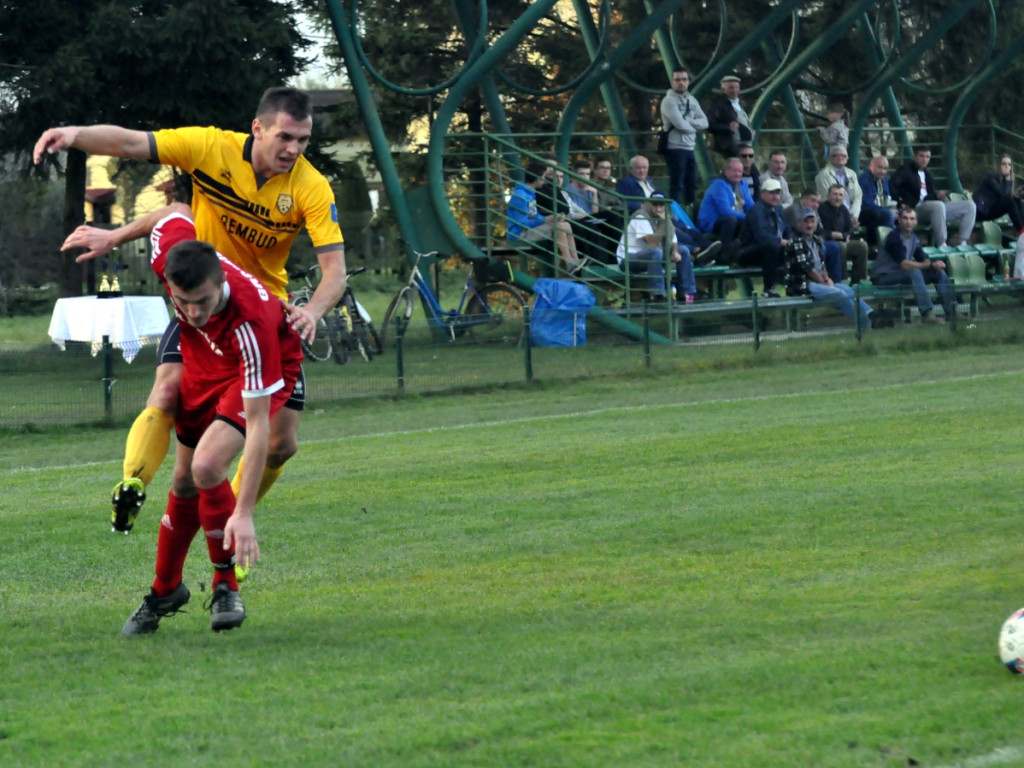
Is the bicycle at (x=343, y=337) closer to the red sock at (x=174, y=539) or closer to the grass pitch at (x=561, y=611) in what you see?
the grass pitch at (x=561, y=611)

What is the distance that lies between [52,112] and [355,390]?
7165mm

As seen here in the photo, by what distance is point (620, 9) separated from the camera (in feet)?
109

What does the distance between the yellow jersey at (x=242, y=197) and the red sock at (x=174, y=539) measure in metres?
1.18

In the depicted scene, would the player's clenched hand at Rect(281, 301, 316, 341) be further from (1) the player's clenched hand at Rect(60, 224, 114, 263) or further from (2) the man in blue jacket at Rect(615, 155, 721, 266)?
(2) the man in blue jacket at Rect(615, 155, 721, 266)

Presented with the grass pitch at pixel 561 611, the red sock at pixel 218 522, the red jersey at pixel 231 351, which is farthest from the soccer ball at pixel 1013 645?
the red sock at pixel 218 522

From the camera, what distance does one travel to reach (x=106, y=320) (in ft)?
63.3

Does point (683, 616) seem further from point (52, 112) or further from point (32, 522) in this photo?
point (52, 112)

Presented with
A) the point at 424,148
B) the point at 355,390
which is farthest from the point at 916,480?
the point at 424,148

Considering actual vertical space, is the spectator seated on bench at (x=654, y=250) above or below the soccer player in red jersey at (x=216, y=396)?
above

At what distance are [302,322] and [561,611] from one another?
5.11 ft

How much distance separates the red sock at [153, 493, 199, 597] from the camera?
6.35 m

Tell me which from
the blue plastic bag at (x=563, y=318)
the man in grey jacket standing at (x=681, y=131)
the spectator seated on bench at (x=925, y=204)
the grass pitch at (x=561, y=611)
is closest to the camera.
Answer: the grass pitch at (x=561, y=611)

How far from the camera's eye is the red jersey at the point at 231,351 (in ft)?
19.4

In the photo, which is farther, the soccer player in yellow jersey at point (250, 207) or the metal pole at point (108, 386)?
the metal pole at point (108, 386)
